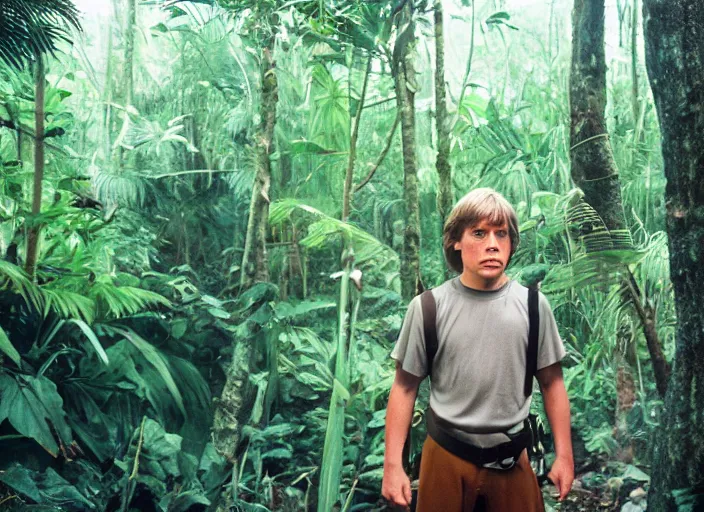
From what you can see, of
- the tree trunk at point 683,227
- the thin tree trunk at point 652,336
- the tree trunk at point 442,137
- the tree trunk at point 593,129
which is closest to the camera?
the tree trunk at point 683,227

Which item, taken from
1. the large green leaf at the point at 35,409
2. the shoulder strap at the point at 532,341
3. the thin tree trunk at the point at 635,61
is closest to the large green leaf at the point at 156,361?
the large green leaf at the point at 35,409

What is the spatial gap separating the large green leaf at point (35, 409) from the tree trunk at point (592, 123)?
2353mm

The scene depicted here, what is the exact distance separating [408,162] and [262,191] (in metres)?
0.65

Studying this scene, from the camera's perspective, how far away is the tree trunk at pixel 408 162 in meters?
2.93

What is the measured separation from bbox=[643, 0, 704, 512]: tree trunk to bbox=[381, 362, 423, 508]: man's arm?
4.01 feet

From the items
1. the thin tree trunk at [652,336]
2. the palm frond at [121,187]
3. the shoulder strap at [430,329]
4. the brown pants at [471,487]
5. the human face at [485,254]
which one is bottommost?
the brown pants at [471,487]

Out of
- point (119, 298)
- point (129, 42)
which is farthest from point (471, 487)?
point (129, 42)

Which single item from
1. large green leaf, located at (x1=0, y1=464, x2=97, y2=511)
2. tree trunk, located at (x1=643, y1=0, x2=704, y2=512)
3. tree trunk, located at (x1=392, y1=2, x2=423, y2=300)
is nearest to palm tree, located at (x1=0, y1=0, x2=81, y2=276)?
large green leaf, located at (x1=0, y1=464, x2=97, y2=511)

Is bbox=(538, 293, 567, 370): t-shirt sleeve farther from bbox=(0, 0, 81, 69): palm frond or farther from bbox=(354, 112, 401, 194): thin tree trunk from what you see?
bbox=(0, 0, 81, 69): palm frond

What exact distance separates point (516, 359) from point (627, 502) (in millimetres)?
Answer: 1211

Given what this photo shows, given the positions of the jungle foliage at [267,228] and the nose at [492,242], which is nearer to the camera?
the nose at [492,242]

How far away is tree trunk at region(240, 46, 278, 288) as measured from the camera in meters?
2.99

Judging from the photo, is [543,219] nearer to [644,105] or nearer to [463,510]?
[644,105]

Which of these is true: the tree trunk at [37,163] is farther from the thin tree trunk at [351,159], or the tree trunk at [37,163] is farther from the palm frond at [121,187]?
the thin tree trunk at [351,159]
